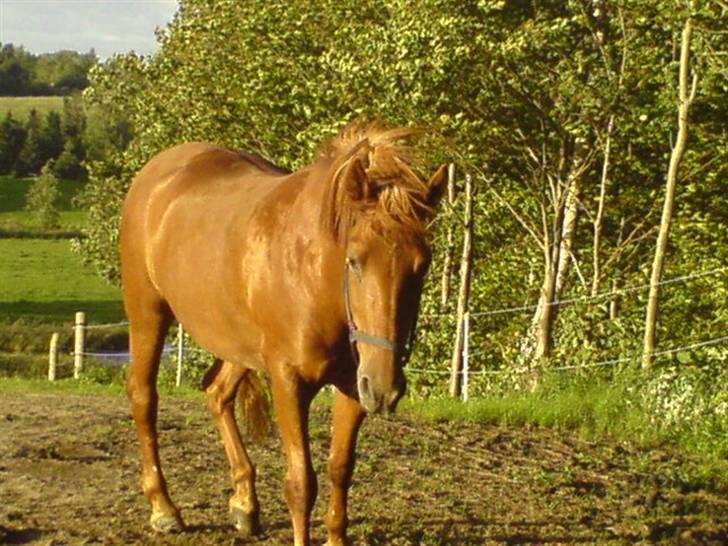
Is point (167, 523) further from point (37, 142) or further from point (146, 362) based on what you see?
point (37, 142)

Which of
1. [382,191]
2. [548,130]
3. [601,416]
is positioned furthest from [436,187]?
Answer: [548,130]

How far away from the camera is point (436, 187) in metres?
4.96

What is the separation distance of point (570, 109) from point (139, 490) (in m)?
10.0

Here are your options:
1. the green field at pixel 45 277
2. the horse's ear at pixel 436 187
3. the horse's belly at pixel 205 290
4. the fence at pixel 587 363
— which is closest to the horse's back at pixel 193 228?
the horse's belly at pixel 205 290

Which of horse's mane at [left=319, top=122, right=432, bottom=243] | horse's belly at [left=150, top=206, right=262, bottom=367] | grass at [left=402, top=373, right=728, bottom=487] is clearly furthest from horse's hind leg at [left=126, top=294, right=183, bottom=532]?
grass at [left=402, top=373, right=728, bottom=487]

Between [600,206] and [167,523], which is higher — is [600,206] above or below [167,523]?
above

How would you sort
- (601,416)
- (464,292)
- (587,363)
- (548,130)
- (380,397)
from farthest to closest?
1. (464,292)
2. (548,130)
3. (587,363)
4. (601,416)
5. (380,397)

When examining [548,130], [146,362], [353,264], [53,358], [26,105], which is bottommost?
[53,358]

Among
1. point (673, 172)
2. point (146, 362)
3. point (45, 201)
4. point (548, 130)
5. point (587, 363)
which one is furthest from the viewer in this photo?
point (45, 201)

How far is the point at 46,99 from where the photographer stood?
112312 millimetres

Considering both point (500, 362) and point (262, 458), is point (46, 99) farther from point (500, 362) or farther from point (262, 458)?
point (262, 458)

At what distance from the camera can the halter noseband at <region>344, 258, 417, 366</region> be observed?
15.3ft

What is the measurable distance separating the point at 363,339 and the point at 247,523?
1.81 metres

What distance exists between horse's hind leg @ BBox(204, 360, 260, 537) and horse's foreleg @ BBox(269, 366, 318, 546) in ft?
2.75
